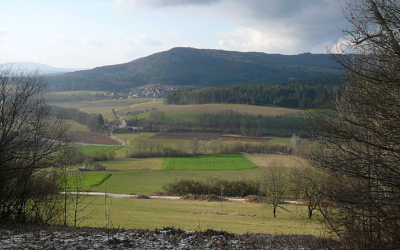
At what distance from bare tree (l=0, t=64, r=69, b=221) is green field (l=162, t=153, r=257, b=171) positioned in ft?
136

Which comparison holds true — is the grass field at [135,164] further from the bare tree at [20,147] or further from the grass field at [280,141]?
the bare tree at [20,147]

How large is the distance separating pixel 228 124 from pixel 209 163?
2718 centimetres

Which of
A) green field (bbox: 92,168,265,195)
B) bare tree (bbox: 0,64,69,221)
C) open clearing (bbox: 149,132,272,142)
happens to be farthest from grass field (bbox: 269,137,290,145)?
bare tree (bbox: 0,64,69,221)

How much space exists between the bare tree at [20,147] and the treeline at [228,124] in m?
68.3

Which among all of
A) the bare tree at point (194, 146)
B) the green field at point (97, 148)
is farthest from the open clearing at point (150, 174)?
the bare tree at point (194, 146)

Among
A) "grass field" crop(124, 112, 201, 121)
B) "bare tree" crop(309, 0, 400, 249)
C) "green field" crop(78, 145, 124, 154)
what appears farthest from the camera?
"grass field" crop(124, 112, 201, 121)

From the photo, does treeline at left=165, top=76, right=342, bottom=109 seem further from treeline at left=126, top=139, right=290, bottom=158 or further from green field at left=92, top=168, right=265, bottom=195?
green field at left=92, top=168, right=265, bottom=195

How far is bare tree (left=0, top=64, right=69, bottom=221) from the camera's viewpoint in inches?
412

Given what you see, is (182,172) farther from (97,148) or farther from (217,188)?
(97,148)

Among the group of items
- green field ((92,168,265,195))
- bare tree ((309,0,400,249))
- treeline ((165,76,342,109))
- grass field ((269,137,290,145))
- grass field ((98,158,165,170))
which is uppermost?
treeline ((165,76,342,109))

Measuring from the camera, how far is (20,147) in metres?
10.8

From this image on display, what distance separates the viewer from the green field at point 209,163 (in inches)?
2120

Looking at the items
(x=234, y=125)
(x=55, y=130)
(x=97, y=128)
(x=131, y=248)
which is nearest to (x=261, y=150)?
(x=234, y=125)

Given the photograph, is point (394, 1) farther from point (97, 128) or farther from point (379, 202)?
point (97, 128)
